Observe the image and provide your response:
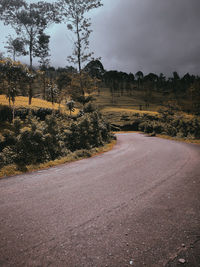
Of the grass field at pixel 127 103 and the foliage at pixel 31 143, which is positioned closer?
the foliage at pixel 31 143

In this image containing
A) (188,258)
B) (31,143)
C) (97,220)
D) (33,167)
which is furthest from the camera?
(31,143)

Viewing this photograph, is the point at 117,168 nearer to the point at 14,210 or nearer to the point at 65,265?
the point at 14,210

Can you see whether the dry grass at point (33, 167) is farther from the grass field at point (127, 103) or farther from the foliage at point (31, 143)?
the grass field at point (127, 103)

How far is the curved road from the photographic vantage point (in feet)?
8.41

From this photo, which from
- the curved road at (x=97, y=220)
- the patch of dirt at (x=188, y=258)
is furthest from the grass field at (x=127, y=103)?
the patch of dirt at (x=188, y=258)

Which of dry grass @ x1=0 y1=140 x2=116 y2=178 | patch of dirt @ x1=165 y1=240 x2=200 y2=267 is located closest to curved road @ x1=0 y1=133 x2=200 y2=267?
patch of dirt @ x1=165 y1=240 x2=200 y2=267

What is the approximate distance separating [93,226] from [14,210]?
2267 mm

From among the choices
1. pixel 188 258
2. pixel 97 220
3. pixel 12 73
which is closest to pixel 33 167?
pixel 97 220

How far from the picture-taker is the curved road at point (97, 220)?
2.56 metres

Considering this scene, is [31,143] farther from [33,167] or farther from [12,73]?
[12,73]

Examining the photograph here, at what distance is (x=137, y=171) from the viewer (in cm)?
707

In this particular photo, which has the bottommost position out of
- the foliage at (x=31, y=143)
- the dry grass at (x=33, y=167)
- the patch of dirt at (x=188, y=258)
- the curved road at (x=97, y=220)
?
the dry grass at (x=33, y=167)

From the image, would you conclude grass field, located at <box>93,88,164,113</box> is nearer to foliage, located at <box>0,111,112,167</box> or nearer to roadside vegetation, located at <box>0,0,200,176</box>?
roadside vegetation, located at <box>0,0,200,176</box>

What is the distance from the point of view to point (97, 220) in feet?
11.4
